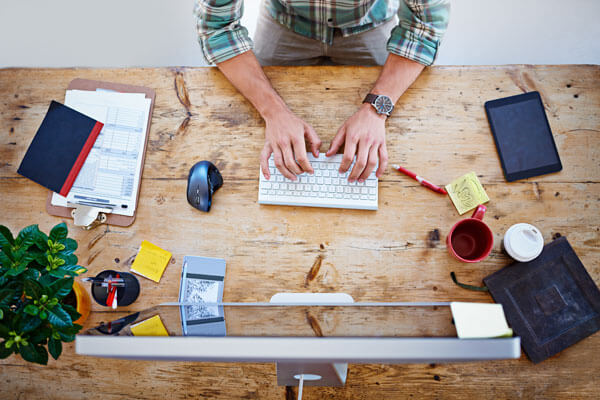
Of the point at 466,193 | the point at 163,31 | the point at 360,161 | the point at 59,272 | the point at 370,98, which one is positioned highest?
the point at 163,31

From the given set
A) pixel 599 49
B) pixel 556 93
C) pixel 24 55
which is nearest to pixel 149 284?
pixel 556 93

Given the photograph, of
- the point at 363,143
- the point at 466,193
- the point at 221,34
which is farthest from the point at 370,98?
the point at 221,34

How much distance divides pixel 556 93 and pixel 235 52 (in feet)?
3.06

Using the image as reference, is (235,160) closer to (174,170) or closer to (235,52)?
(174,170)

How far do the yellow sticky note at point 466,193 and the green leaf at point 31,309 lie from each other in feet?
3.29

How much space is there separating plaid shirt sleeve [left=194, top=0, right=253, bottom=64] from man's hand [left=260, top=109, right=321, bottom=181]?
0.79 feet

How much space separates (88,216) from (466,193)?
1.05 meters

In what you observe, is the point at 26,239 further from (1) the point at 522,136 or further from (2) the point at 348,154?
(1) the point at 522,136

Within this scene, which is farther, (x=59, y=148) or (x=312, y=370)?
(x=59, y=148)

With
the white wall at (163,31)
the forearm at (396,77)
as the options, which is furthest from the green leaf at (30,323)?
the white wall at (163,31)

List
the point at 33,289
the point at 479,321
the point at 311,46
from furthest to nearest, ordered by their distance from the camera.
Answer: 1. the point at 311,46
2. the point at 33,289
3. the point at 479,321

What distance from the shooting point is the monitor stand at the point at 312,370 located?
748mm

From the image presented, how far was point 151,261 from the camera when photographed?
99cm

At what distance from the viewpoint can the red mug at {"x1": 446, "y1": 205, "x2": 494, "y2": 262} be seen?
90 cm
